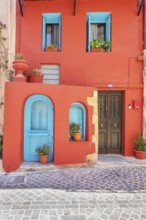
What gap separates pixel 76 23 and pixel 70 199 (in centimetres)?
614

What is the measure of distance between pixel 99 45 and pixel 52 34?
204cm

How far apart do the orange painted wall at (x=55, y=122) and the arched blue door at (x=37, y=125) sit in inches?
11.3

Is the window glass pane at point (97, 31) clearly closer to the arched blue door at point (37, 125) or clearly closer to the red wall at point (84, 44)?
the red wall at point (84, 44)

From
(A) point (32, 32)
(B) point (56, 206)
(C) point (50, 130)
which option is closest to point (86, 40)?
(A) point (32, 32)

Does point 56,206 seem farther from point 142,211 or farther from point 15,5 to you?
point 15,5

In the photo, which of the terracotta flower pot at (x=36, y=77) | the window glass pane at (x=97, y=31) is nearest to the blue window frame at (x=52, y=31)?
the window glass pane at (x=97, y=31)

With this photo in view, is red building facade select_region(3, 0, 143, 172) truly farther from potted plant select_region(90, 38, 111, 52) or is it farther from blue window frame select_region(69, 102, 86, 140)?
blue window frame select_region(69, 102, 86, 140)

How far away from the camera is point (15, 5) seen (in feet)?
21.8

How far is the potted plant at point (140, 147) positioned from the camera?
21.1ft

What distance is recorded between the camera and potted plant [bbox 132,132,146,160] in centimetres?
644

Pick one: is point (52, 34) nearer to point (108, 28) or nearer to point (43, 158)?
point (108, 28)

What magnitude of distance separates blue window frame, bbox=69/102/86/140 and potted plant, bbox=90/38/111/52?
2.43m

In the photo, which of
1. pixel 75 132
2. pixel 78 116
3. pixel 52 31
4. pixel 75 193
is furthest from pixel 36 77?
pixel 75 193

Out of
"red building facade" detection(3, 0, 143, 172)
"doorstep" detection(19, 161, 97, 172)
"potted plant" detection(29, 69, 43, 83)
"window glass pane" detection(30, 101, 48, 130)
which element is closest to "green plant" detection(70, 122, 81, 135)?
"window glass pane" detection(30, 101, 48, 130)
